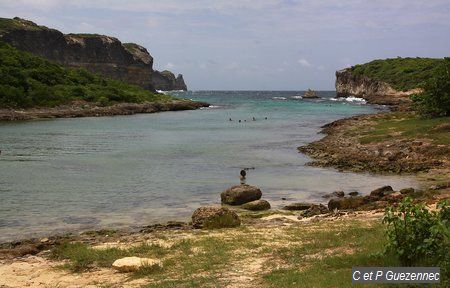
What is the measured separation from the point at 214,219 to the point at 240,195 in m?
5.01

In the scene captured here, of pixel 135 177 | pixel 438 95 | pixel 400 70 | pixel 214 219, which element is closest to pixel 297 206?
pixel 214 219

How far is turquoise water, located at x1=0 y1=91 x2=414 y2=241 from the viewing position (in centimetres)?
2189

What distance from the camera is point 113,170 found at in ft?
113

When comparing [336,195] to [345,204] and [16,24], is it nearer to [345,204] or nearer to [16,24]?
[345,204]

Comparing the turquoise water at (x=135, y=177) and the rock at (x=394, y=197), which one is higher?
the rock at (x=394, y=197)

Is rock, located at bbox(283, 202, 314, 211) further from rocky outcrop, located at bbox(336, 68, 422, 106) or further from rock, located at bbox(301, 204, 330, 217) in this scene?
rocky outcrop, located at bbox(336, 68, 422, 106)

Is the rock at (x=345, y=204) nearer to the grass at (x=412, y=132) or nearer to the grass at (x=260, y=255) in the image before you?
the grass at (x=260, y=255)

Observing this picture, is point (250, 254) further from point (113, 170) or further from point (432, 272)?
point (113, 170)

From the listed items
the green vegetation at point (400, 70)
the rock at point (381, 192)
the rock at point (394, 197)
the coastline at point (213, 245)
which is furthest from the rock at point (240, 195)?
the green vegetation at point (400, 70)

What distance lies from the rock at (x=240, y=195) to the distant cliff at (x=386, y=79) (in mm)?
102880

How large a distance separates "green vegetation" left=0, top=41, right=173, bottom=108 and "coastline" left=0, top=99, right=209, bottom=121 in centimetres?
222

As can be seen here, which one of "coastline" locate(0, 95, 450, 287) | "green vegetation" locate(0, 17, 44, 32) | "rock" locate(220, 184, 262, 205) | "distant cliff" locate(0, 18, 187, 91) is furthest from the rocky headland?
"coastline" locate(0, 95, 450, 287)

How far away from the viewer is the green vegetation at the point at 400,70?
136188 mm

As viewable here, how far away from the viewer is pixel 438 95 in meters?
50.0
